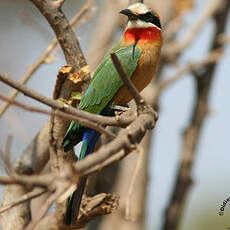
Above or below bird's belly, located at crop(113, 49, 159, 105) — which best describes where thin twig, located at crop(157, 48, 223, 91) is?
above

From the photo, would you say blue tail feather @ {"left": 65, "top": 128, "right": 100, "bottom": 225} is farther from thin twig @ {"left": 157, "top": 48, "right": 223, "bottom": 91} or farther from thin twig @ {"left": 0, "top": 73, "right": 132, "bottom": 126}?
thin twig @ {"left": 157, "top": 48, "right": 223, "bottom": 91}

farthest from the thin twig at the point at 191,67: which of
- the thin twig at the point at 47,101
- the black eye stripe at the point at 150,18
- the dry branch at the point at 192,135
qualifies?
the thin twig at the point at 47,101

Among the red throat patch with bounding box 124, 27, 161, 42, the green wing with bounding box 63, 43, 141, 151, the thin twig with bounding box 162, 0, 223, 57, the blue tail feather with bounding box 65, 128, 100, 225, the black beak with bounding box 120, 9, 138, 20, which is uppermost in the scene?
the thin twig with bounding box 162, 0, 223, 57

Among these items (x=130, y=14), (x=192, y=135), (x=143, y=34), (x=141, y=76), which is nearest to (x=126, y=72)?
(x=141, y=76)

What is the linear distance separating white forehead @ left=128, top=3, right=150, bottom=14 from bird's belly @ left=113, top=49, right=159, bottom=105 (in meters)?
0.37

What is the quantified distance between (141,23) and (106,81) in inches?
22.6

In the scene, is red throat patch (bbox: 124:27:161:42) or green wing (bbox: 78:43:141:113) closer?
green wing (bbox: 78:43:141:113)

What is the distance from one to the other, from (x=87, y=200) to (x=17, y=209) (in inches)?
14.7

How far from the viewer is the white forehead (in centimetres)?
354

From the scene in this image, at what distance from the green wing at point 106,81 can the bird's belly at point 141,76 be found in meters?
0.03

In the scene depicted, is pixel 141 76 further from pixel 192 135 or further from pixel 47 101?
pixel 192 135

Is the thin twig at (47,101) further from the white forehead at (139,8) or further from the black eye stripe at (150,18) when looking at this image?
the black eye stripe at (150,18)

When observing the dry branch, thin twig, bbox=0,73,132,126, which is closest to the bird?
thin twig, bbox=0,73,132,126

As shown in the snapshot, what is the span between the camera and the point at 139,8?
11.7 ft
